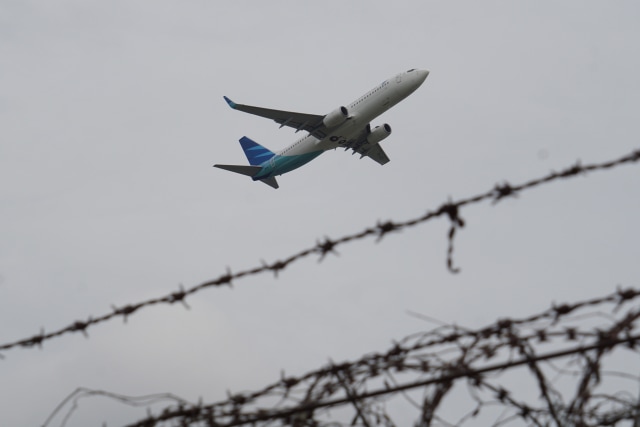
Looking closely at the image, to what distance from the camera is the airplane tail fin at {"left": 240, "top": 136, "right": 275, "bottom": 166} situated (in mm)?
65688

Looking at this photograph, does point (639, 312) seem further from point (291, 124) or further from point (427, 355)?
point (291, 124)

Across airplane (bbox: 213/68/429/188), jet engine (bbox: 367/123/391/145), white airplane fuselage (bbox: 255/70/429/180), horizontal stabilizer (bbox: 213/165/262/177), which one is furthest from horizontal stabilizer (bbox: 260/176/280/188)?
jet engine (bbox: 367/123/391/145)

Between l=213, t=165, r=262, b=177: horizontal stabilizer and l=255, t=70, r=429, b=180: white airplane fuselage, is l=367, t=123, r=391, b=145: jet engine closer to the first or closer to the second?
l=255, t=70, r=429, b=180: white airplane fuselage

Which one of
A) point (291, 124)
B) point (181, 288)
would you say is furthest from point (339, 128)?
point (181, 288)

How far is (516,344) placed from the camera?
4344 millimetres

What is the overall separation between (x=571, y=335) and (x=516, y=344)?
26cm

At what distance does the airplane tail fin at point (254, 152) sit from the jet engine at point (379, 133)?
15203 millimetres

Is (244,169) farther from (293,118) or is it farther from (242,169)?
(293,118)

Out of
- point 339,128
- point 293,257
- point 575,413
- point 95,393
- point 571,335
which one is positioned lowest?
point 575,413

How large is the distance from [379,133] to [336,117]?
3839 mm

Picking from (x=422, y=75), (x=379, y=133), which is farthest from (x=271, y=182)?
(x=422, y=75)

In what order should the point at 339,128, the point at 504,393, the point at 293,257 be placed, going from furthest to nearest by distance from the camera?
the point at 339,128, the point at 293,257, the point at 504,393

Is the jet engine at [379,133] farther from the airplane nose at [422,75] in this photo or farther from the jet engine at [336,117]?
the airplane nose at [422,75]

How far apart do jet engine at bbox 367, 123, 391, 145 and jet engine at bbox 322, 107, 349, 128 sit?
303 cm
